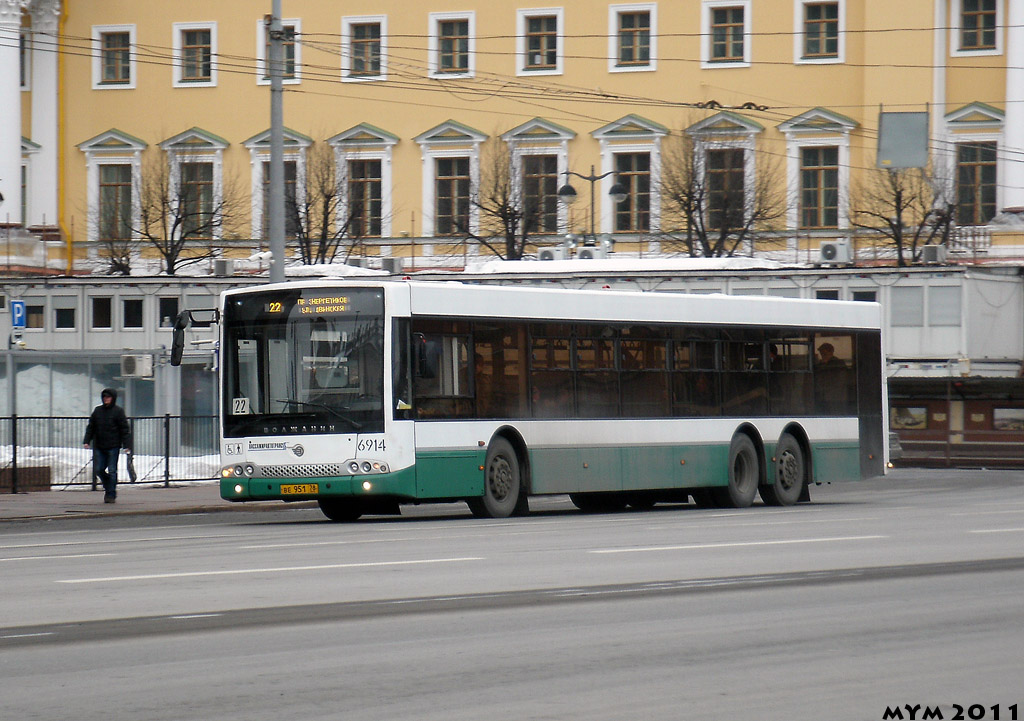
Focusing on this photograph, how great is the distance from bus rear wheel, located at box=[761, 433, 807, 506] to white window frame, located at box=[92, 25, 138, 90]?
2182 inches

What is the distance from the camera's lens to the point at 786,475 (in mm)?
27109

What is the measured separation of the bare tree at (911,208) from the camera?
198 ft

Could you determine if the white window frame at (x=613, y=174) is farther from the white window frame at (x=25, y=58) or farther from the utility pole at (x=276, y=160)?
the utility pole at (x=276, y=160)

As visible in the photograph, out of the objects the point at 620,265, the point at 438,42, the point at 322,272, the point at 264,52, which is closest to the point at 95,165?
the point at 264,52

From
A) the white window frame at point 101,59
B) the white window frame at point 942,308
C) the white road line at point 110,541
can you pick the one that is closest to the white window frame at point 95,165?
the white window frame at point 101,59

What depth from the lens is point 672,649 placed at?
953 centimetres

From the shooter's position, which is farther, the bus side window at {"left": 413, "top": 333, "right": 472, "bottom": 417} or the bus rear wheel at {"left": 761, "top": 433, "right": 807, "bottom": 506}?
the bus rear wheel at {"left": 761, "top": 433, "right": 807, "bottom": 506}

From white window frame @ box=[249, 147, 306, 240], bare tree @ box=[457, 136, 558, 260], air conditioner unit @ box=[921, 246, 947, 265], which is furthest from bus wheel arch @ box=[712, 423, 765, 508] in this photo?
white window frame @ box=[249, 147, 306, 240]

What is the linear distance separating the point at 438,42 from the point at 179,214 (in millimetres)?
14344

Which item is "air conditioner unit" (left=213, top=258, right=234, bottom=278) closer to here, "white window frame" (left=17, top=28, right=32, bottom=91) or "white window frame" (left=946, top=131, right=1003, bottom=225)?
"white window frame" (left=17, top=28, right=32, bottom=91)

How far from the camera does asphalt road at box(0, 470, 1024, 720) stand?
26.1 ft

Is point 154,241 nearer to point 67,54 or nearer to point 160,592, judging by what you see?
point 67,54

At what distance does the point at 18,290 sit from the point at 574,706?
48942 mm

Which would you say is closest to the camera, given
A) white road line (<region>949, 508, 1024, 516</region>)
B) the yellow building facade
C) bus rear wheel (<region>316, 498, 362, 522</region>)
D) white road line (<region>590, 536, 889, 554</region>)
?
white road line (<region>590, 536, 889, 554</region>)
